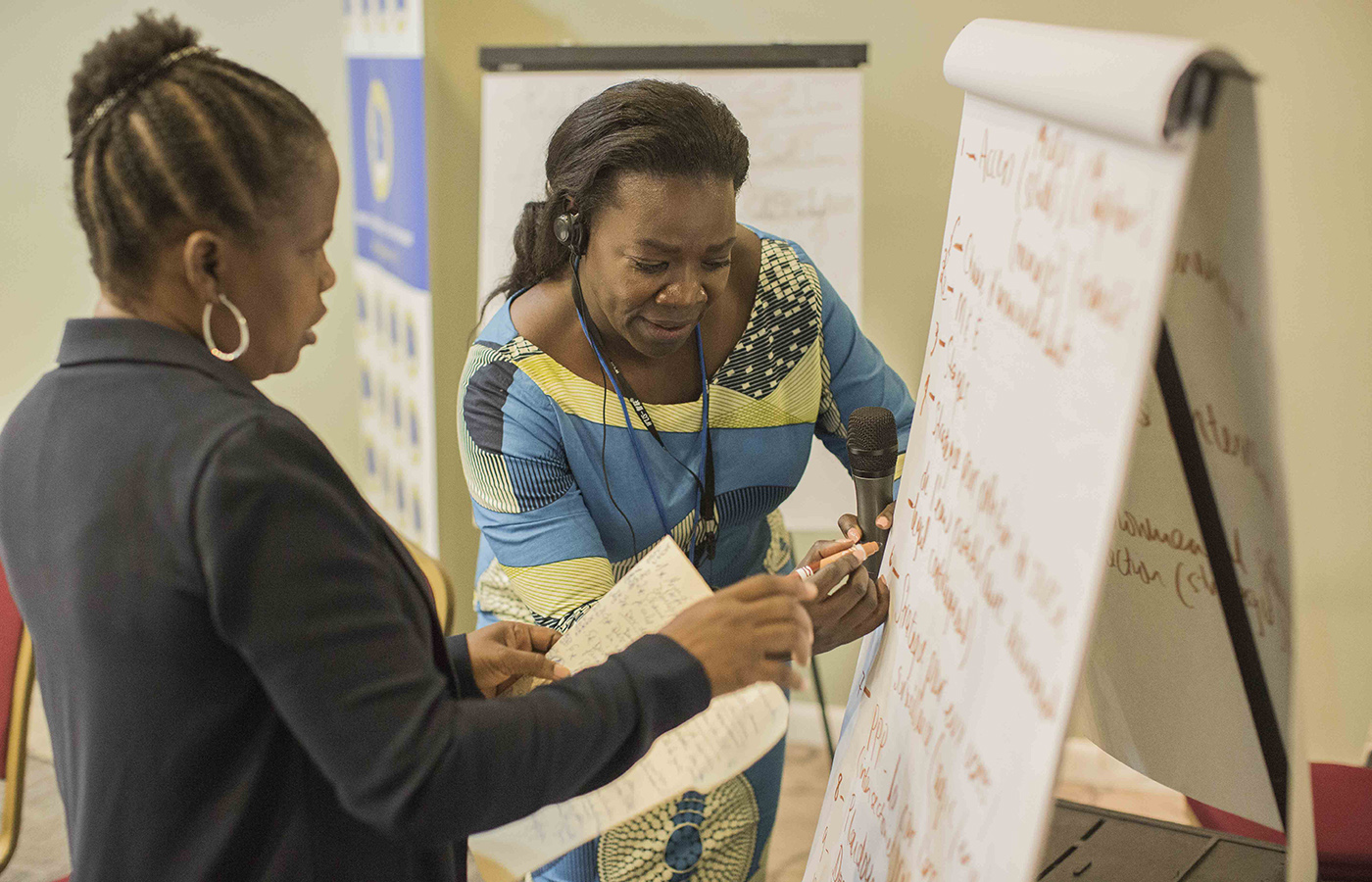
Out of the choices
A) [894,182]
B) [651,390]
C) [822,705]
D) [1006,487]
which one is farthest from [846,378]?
[894,182]

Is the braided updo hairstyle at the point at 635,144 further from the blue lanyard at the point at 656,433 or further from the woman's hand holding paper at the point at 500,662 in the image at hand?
the woman's hand holding paper at the point at 500,662

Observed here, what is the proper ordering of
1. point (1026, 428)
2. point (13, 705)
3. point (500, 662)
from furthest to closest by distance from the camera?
point (13, 705) < point (500, 662) < point (1026, 428)

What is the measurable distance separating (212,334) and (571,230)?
2.04 ft

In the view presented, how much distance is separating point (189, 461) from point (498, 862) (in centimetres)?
63

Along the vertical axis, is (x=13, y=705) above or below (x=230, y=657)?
below

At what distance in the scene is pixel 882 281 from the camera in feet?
8.68

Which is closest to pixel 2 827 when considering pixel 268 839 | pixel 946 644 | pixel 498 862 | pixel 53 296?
pixel 498 862

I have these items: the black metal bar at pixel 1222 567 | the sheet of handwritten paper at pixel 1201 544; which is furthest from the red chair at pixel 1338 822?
the black metal bar at pixel 1222 567

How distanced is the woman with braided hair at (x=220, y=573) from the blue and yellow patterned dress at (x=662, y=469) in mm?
492

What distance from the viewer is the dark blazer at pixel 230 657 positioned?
652 mm

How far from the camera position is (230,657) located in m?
0.70

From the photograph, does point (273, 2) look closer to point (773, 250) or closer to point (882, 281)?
point (882, 281)

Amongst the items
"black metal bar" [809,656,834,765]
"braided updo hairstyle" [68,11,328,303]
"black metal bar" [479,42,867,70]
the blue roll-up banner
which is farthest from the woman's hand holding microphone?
the blue roll-up banner

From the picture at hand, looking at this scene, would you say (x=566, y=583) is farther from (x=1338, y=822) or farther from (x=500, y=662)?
(x=1338, y=822)
